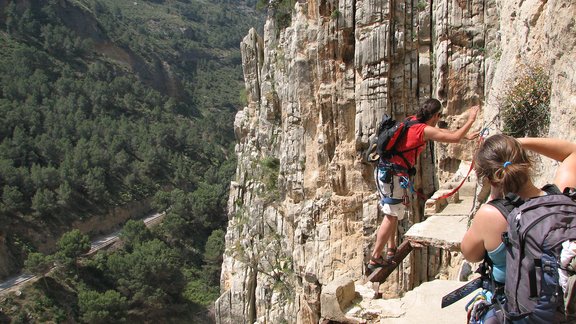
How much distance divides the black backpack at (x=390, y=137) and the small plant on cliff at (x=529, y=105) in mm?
1260

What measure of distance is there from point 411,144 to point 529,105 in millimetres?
→ 1438

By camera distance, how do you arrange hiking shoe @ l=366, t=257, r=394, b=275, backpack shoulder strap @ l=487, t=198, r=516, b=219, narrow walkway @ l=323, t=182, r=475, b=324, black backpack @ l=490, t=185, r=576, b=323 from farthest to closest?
hiking shoe @ l=366, t=257, r=394, b=275
narrow walkway @ l=323, t=182, r=475, b=324
backpack shoulder strap @ l=487, t=198, r=516, b=219
black backpack @ l=490, t=185, r=576, b=323

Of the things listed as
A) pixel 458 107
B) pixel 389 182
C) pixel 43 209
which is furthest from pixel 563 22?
pixel 43 209

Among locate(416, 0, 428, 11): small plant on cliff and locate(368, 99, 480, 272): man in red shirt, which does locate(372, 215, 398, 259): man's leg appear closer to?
locate(368, 99, 480, 272): man in red shirt

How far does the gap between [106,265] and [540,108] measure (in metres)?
32.8

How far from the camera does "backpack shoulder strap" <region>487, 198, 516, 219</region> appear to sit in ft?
8.18

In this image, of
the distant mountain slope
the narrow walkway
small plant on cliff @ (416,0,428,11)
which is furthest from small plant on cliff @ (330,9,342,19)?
the distant mountain slope

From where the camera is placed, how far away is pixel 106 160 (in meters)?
44.0

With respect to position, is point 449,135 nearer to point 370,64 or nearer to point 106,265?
point 370,64

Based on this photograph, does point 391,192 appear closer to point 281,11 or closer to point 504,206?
point 504,206

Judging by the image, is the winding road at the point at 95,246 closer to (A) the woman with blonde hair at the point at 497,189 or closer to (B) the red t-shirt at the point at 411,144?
(B) the red t-shirt at the point at 411,144

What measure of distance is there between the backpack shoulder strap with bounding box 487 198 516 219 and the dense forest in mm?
29479

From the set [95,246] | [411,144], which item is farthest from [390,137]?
[95,246]

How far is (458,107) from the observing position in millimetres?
11773
